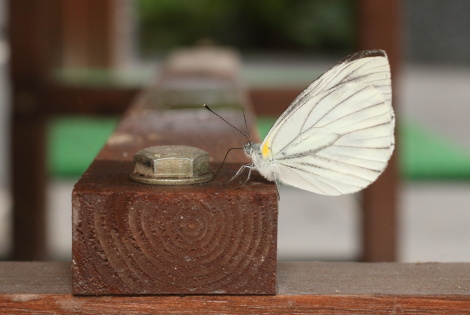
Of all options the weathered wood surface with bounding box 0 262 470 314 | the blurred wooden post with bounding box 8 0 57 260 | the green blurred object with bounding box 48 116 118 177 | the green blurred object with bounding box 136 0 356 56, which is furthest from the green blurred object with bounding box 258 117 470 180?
the green blurred object with bounding box 136 0 356 56

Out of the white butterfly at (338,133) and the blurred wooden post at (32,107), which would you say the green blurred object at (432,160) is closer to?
the blurred wooden post at (32,107)

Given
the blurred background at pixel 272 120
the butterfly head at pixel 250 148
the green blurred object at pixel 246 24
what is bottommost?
the blurred background at pixel 272 120

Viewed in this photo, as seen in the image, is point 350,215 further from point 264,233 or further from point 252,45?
point 252,45

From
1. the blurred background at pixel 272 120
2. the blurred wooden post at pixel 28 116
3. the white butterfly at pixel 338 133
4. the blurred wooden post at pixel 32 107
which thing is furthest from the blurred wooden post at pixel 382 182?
the white butterfly at pixel 338 133

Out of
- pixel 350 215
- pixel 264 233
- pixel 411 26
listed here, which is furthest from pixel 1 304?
pixel 411 26

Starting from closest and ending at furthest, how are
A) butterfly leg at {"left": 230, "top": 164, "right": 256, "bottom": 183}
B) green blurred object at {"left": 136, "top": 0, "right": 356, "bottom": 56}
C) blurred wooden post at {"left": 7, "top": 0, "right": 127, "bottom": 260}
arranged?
1. butterfly leg at {"left": 230, "top": 164, "right": 256, "bottom": 183}
2. blurred wooden post at {"left": 7, "top": 0, "right": 127, "bottom": 260}
3. green blurred object at {"left": 136, "top": 0, "right": 356, "bottom": 56}

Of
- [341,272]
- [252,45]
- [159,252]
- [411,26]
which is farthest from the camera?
[252,45]

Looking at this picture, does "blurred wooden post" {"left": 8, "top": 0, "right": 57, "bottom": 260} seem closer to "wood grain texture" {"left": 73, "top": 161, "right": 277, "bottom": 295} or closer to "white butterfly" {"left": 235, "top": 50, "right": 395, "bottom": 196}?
"white butterfly" {"left": 235, "top": 50, "right": 395, "bottom": 196}
